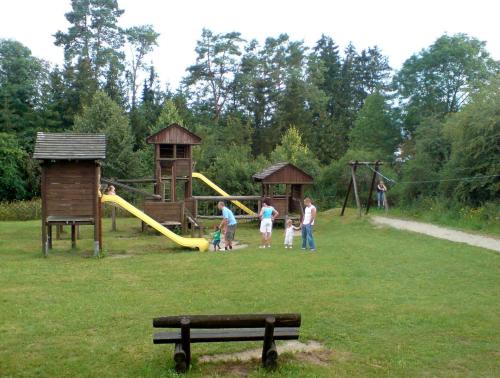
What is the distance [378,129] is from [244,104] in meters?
13.5

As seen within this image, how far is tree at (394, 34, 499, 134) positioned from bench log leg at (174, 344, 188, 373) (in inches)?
1584

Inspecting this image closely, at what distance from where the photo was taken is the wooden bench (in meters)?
6.21

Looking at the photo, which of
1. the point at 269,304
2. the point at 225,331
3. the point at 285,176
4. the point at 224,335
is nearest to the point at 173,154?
the point at 285,176

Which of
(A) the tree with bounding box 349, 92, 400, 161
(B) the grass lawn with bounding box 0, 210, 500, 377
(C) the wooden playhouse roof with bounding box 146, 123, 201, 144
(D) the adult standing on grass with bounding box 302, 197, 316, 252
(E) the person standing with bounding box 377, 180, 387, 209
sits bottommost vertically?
(B) the grass lawn with bounding box 0, 210, 500, 377

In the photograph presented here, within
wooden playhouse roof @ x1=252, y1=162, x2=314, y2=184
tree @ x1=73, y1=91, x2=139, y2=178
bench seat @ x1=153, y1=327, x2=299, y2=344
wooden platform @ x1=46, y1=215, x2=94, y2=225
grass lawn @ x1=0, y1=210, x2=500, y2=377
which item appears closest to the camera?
bench seat @ x1=153, y1=327, x2=299, y2=344

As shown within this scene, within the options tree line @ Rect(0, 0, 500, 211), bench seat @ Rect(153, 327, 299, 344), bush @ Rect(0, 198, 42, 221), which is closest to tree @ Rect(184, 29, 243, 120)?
tree line @ Rect(0, 0, 500, 211)

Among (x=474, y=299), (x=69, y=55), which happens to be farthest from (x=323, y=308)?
(x=69, y=55)

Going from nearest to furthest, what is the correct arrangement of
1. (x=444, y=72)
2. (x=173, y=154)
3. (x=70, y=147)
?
(x=70, y=147) → (x=173, y=154) → (x=444, y=72)

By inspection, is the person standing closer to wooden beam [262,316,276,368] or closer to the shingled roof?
the shingled roof

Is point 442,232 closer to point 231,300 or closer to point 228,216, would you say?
point 228,216

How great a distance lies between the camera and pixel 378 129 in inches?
1946

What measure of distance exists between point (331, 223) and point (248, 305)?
57.9 ft

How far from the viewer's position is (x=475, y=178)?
24.4 meters

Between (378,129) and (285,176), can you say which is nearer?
(285,176)
